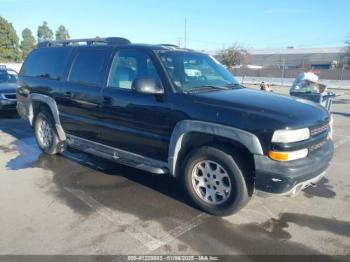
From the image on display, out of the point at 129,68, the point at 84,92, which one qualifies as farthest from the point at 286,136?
the point at 84,92

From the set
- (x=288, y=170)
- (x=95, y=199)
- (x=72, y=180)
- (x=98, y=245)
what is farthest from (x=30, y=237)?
(x=288, y=170)

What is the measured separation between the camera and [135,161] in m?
4.61

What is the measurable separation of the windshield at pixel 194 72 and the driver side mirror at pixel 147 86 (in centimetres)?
24

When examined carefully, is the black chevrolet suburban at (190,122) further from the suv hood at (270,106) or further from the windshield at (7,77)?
the windshield at (7,77)

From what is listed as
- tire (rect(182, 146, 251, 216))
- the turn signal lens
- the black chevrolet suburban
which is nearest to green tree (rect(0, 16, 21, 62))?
the black chevrolet suburban

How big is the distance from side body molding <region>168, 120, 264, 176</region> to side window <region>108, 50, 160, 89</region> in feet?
2.84

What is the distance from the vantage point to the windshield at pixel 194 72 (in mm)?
4238

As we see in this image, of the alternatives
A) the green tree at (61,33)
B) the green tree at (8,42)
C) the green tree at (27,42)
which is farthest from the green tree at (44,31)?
the green tree at (8,42)

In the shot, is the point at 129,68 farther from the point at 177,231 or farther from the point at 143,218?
the point at 177,231

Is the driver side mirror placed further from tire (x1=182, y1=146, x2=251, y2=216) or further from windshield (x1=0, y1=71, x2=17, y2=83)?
windshield (x1=0, y1=71, x2=17, y2=83)

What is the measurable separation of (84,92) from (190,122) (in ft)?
6.72

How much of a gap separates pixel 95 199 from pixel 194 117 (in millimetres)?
Answer: 1735

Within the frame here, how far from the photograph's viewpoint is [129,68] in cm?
465

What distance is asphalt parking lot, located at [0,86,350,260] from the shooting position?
3320 mm
